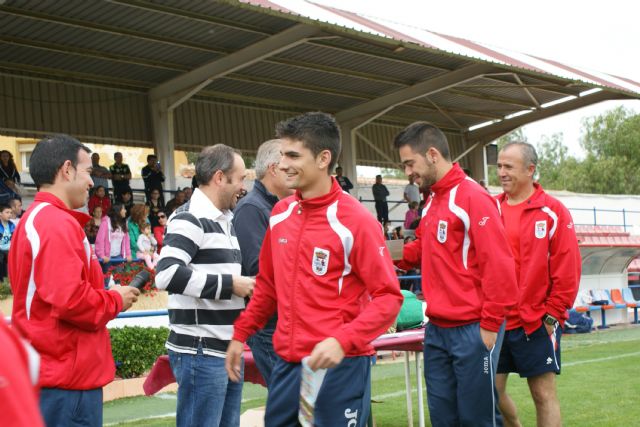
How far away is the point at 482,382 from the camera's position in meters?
5.17

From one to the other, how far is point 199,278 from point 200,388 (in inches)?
23.4

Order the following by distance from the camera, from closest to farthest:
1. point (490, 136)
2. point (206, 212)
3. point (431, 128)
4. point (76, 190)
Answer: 1. point (76, 190)
2. point (206, 212)
3. point (431, 128)
4. point (490, 136)

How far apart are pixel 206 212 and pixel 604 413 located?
215 inches

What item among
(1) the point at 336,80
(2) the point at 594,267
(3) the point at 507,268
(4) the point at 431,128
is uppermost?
(1) the point at 336,80

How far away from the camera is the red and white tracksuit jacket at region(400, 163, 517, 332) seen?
513cm

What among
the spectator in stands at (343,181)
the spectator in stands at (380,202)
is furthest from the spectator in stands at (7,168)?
the spectator in stands at (380,202)

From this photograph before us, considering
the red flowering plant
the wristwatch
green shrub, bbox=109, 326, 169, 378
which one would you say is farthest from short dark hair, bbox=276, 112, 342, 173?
the red flowering plant

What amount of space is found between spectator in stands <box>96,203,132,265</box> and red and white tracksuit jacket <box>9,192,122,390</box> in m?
12.9

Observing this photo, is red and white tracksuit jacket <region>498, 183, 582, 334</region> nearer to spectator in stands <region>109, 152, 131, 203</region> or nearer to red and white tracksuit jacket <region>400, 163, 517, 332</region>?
red and white tracksuit jacket <region>400, 163, 517, 332</region>

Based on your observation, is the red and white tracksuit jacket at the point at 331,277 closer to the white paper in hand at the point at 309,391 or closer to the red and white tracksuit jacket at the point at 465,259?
the white paper in hand at the point at 309,391

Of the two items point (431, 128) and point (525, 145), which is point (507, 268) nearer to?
point (431, 128)

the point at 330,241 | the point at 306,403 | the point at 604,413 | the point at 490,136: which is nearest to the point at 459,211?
the point at 330,241

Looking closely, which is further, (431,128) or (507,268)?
(431,128)

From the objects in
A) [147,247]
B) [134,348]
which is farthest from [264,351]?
[147,247]
